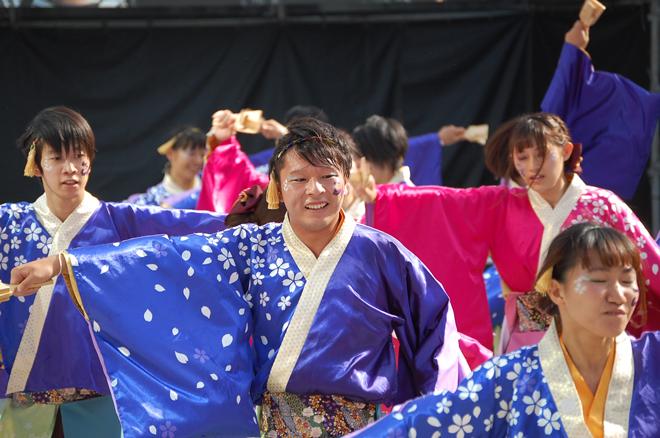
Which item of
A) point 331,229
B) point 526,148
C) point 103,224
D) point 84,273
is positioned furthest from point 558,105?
point 84,273

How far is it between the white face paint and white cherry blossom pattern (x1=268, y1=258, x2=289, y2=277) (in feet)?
2.64

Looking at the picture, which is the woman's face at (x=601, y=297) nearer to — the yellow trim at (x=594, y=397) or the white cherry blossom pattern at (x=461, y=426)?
the yellow trim at (x=594, y=397)

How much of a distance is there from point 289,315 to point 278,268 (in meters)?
0.15

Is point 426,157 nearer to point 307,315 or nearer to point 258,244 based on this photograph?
point 258,244

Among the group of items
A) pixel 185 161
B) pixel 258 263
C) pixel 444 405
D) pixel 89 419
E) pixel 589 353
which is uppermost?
pixel 185 161

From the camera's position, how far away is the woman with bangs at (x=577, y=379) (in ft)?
5.65

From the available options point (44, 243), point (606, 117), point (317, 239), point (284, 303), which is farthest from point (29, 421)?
point (606, 117)

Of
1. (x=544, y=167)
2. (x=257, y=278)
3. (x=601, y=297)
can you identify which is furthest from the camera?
(x=544, y=167)

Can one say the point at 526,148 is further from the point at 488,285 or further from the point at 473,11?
the point at 473,11

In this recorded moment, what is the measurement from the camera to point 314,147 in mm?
2084

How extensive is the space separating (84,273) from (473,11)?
135 inches

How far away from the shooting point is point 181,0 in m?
4.48

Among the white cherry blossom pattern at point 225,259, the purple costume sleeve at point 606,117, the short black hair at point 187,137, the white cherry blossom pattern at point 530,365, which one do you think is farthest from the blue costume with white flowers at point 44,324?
the purple costume sleeve at point 606,117

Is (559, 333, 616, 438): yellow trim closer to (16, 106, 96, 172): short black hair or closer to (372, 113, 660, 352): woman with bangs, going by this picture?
(372, 113, 660, 352): woman with bangs
